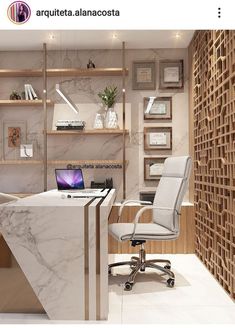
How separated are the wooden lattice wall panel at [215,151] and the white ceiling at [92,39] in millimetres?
405

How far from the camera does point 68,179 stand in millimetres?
5016

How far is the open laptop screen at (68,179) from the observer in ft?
16.3

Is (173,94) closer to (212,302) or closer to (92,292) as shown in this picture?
(212,302)

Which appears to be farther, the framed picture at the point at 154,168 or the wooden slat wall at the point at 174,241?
the framed picture at the point at 154,168

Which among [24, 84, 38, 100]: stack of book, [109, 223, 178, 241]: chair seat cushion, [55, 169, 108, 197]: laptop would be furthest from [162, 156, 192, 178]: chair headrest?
[24, 84, 38, 100]: stack of book

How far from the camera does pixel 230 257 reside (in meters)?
3.43

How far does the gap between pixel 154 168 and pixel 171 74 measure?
51.0 inches

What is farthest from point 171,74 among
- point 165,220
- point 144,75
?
point 165,220

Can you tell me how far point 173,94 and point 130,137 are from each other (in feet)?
2.72

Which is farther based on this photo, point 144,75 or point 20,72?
point 144,75

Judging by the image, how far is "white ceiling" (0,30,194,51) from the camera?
5.18 m
